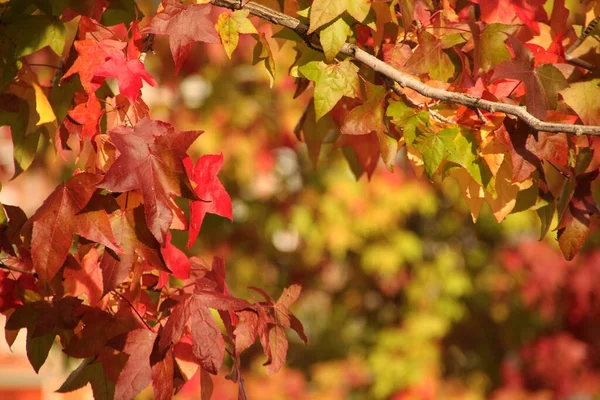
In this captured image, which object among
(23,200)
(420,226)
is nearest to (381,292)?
(420,226)

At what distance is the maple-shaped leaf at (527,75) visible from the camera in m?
1.29

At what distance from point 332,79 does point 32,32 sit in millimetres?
519

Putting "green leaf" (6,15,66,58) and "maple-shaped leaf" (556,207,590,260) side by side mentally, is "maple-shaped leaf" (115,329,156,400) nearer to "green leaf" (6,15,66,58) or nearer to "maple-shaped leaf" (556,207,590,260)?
"green leaf" (6,15,66,58)

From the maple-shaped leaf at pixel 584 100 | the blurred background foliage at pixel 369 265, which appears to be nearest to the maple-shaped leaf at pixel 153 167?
the maple-shaped leaf at pixel 584 100

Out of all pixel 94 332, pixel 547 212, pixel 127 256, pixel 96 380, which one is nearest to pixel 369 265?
pixel 547 212

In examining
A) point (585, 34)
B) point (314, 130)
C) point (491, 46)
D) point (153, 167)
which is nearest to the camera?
point (153, 167)

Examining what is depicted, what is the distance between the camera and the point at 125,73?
1.24 metres

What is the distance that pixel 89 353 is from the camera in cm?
130

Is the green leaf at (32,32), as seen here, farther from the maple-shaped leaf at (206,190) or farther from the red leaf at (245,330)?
the red leaf at (245,330)

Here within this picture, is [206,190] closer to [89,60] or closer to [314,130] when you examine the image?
[89,60]

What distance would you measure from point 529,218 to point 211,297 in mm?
3594

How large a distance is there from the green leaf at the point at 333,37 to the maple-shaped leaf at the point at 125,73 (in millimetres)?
260

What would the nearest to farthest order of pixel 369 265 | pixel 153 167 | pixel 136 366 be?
1. pixel 153 167
2. pixel 136 366
3. pixel 369 265

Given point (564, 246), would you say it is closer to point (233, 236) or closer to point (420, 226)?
point (233, 236)
